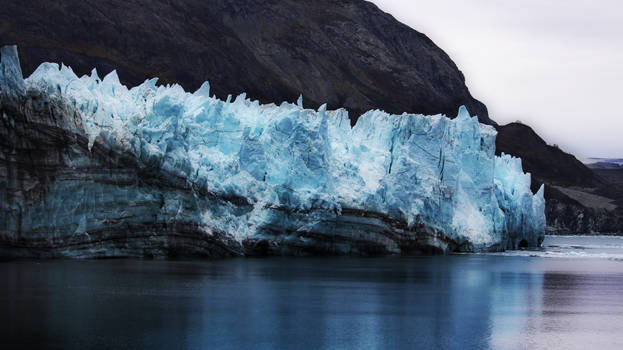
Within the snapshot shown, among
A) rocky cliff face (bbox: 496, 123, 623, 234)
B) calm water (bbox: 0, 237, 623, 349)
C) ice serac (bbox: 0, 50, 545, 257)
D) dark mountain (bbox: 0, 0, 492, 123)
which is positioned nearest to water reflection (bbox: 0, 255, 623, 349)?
calm water (bbox: 0, 237, 623, 349)

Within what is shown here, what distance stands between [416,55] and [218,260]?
10469 centimetres

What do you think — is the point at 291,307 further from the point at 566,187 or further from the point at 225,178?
the point at 566,187

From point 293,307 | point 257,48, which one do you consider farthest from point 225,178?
point 257,48

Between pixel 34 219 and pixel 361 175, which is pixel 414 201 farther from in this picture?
pixel 34 219

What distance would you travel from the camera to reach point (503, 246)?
48969mm

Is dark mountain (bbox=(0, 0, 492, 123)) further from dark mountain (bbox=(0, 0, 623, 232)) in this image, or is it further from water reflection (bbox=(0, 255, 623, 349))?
water reflection (bbox=(0, 255, 623, 349))

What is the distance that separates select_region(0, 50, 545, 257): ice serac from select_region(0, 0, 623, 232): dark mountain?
138 feet

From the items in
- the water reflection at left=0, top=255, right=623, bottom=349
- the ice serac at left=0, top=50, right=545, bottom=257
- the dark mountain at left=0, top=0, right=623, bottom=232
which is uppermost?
the dark mountain at left=0, top=0, right=623, bottom=232

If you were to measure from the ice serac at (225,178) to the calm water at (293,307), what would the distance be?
173 cm

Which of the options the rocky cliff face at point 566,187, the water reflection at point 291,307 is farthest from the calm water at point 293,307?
the rocky cliff face at point 566,187

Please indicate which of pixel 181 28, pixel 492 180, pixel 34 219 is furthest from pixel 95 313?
pixel 181 28

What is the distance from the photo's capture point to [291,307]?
2164 cm

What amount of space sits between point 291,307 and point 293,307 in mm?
58

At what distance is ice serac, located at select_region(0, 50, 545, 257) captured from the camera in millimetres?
29062
